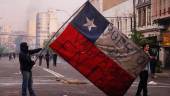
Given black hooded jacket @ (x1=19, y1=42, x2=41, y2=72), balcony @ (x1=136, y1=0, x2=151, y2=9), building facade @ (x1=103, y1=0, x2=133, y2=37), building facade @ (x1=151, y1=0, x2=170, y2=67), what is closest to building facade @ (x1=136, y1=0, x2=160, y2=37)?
balcony @ (x1=136, y1=0, x2=151, y2=9)

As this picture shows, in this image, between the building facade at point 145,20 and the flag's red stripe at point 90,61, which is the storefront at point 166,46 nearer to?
the building facade at point 145,20

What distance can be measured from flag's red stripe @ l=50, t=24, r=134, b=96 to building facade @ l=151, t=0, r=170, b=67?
3518cm

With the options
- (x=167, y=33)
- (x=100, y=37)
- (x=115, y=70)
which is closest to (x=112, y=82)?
(x=115, y=70)

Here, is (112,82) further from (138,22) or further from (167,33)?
(138,22)

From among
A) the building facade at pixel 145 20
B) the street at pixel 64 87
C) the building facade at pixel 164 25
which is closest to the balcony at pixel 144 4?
the building facade at pixel 145 20

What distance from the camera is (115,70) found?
15.6m

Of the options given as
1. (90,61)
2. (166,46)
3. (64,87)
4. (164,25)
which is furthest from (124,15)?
(90,61)

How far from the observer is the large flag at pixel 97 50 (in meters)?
15.5

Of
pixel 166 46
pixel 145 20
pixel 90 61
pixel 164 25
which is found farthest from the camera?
pixel 145 20

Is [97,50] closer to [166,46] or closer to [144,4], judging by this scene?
[166,46]

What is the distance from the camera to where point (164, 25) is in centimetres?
5206

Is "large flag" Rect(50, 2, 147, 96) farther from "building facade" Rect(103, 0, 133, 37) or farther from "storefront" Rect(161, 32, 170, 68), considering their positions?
"building facade" Rect(103, 0, 133, 37)

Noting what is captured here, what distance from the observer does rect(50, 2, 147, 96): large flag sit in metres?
15.5

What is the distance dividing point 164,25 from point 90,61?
3748 centimetres
